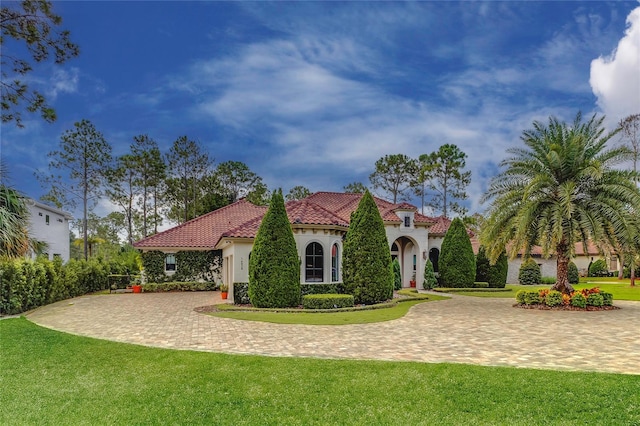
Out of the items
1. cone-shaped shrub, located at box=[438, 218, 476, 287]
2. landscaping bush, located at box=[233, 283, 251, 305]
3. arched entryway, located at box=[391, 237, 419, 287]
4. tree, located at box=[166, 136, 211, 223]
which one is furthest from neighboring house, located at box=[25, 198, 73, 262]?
cone-shaped shrub, located at box=[438, 218, 476, 287]

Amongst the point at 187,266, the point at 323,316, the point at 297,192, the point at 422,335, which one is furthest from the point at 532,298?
the point at 297,192

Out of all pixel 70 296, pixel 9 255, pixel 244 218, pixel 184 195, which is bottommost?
pixel 70 296

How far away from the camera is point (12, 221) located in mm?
12625

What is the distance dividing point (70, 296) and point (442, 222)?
24.3 meters

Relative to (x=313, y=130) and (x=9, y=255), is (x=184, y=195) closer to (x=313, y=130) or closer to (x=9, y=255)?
(x=313, y=130)

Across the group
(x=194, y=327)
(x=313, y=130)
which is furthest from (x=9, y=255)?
(x=313, y=130)

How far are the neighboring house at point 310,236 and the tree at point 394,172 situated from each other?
18.6 metres

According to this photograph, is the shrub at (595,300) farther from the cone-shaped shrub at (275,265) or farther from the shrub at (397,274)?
the cone-shaped shrub at (275,265)

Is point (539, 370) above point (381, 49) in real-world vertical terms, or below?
below

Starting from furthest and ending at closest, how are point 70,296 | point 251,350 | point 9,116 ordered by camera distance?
point 70,296 → point 9,116 → point 251,350

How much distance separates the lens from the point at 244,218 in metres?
32.6

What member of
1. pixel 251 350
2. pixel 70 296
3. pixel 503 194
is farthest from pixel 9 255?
pixel 503 194

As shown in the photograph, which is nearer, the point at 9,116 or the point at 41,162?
the point at 9,116

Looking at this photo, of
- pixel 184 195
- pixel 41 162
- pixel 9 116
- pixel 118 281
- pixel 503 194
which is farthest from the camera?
pixel 184 195
